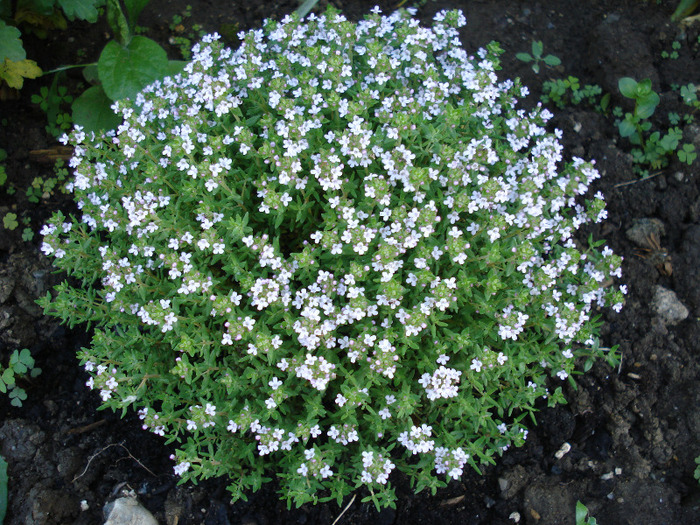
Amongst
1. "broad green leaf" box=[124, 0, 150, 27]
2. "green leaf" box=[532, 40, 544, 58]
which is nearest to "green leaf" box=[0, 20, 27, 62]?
"broad green leaf" box=[124, 0, 150, 27]

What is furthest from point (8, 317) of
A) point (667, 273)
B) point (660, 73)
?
point (660, 73)

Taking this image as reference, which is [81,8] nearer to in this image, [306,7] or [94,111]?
[94,111]

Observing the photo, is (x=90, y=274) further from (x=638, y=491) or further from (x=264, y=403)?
(x=638, y=491)

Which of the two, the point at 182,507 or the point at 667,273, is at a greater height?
the point at 667,273

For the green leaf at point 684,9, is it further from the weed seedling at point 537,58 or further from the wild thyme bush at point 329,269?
the wild thyme bush at point 329,269

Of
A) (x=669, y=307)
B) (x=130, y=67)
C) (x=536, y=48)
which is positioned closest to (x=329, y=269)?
(x=130, y=67)

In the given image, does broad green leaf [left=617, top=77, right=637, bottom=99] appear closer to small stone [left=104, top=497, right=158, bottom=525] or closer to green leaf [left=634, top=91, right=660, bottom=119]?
green leaf [left=634, top=91, right=660, bottom=119]

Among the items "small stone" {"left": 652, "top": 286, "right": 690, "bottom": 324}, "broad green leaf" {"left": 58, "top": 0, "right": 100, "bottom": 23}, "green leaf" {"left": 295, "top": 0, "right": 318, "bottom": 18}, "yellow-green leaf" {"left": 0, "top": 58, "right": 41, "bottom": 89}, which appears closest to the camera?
"small stone" {"left": 652, "top": 286, "right": 690, "bottom": 324}
